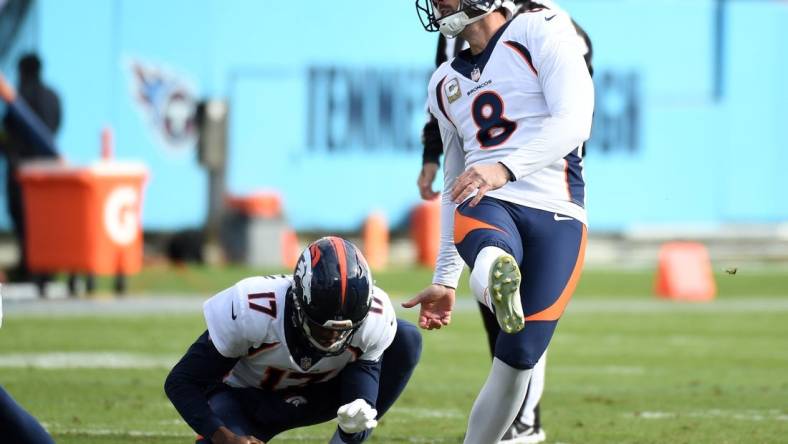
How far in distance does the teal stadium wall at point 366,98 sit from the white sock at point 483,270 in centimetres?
1616

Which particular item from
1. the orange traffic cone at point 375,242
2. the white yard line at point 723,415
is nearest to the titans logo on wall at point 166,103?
the orange traffic cone at point 375,242

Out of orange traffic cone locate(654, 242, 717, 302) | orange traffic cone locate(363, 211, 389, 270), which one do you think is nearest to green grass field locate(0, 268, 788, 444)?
orange traffic cone locate(654, 242, 717, 302)

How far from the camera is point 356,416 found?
179 inches

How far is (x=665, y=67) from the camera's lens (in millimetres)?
24062

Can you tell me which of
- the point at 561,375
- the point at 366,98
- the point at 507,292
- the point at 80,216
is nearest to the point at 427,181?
the point at 507,292

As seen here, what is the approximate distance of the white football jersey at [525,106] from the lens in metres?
4.73

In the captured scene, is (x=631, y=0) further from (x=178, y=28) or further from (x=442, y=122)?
(x=442, y=122)

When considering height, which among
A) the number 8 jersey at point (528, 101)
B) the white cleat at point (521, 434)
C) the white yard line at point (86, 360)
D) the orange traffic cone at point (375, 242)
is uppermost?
the number 8 jersey at point (528, 101)

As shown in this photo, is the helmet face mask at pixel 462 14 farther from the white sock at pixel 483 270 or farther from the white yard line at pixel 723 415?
the white yard line at pixel 723 415

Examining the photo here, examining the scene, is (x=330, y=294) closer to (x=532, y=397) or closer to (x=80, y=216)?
(x=532, y=397)

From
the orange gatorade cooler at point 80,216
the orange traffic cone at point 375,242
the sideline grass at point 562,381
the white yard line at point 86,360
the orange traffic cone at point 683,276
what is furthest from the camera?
the orange traffic cone at point 375,242

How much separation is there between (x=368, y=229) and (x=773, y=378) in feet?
41.7

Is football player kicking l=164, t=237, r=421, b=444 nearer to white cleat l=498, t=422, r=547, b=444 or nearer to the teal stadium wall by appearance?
white cleat l=498, t=422, r=547, b=444

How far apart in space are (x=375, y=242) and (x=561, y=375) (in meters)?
12.1
